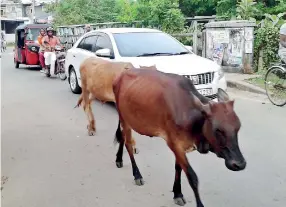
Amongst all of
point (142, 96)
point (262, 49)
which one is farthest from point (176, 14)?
point (142, 96)

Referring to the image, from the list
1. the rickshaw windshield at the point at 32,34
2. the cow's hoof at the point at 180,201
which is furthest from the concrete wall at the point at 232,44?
the cow's hoof at the point at 180,201

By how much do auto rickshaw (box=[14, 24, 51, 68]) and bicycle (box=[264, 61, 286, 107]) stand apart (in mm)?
12275

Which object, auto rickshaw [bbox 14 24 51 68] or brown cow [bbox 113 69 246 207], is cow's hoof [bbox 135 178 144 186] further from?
auto rickshaw [bbox 14 24 51 68]

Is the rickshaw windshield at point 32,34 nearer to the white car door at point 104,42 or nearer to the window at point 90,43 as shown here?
the window at point 90,43

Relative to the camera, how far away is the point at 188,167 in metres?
4.30

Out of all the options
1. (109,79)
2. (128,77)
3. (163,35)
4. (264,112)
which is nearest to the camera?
(128,77)

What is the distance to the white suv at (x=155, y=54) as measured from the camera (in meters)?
8.88

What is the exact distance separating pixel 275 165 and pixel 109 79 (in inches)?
117

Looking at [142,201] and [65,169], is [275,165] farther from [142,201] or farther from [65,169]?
[65,169]

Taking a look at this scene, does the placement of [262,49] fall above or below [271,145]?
→ above

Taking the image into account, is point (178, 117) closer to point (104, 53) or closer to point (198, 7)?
point (104, 53)

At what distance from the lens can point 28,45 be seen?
19750 mm

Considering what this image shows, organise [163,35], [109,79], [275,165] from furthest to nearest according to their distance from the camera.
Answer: [163,35], [109,79], [275,165]

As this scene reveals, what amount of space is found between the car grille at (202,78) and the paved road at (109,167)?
39.3 inches
